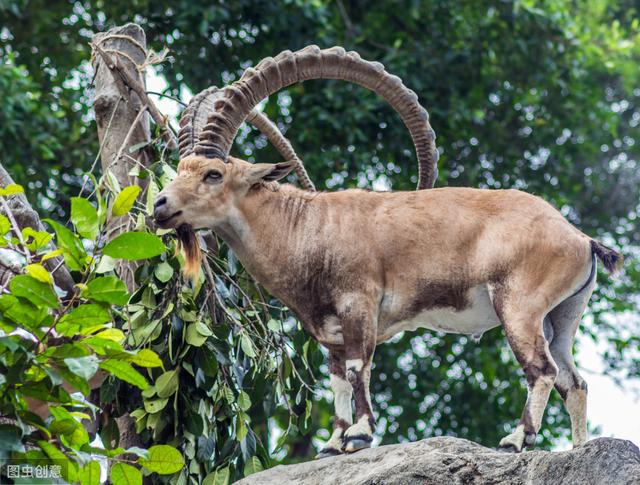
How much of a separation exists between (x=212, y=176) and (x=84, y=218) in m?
1.20

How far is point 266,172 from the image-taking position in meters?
6.82

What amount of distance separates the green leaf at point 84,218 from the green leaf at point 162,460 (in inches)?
44.9

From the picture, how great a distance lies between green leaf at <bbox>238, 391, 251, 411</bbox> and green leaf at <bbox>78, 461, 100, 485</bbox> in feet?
6.01

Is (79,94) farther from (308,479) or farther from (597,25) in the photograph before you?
(308,479)

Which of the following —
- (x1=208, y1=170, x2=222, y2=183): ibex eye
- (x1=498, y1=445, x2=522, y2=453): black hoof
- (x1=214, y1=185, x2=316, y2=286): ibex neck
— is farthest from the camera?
(x1=214, y1=185, x2=316, y2=286): ibex neck

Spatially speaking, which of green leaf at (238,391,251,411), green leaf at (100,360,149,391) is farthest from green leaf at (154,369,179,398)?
green leaf at (100,360,149,391)

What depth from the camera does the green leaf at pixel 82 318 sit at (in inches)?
214

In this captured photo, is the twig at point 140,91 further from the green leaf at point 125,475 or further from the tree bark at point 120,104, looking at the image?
the green leaf at point 125,475

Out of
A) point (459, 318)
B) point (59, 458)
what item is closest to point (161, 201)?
point (59, 458)

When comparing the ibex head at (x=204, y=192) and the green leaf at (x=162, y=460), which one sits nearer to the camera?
the green leaf at (x=162, y=460)

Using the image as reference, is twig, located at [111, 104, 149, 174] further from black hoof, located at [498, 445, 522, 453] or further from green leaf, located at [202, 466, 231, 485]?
black hoof, located at [498, 445, 522, 453]

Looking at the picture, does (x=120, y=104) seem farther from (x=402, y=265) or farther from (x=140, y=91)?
(x=402, y=265)

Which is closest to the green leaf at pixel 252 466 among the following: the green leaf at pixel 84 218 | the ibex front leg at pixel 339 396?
the ibex front leg at pixel 339 396

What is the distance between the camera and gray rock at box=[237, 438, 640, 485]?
568cm
